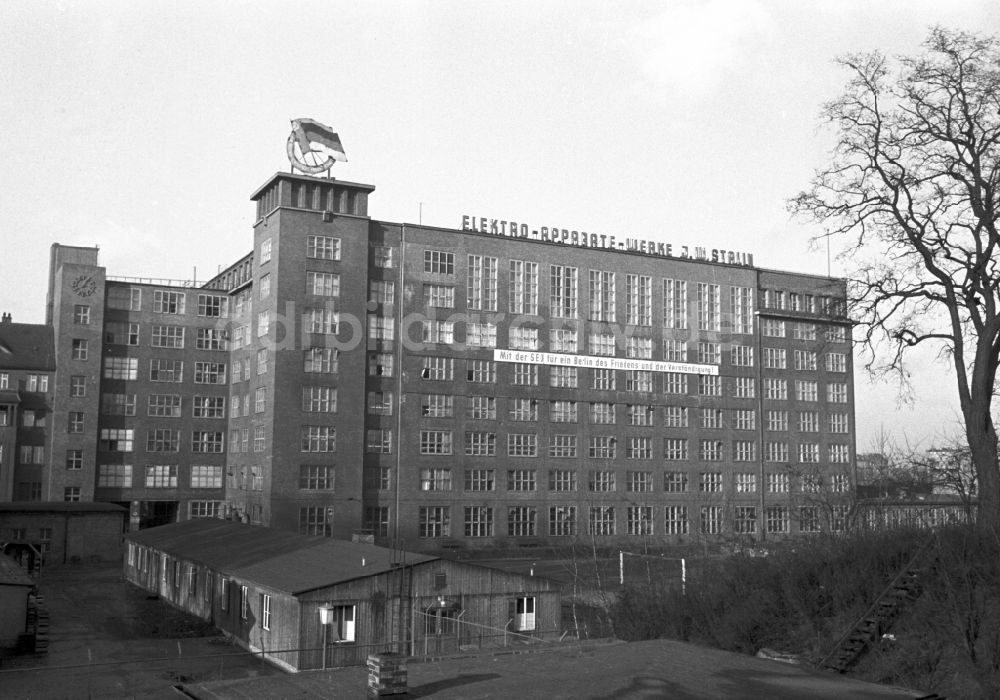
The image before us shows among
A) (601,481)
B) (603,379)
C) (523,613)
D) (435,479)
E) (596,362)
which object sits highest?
(596,362)

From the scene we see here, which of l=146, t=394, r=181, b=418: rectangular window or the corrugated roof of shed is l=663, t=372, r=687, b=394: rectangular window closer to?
l=146, t=394, r=181, b=418: rectangular window

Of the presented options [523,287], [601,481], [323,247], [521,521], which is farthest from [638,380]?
[323,247]

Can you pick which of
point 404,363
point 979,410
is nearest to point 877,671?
point 979,410

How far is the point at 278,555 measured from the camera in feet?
160

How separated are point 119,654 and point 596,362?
60678 mm

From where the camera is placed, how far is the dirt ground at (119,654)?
121 ft

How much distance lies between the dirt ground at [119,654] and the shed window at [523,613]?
34.9 feet

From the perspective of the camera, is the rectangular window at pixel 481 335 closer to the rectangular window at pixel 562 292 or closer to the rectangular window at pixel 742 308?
the rectangular window at pixel 562 292

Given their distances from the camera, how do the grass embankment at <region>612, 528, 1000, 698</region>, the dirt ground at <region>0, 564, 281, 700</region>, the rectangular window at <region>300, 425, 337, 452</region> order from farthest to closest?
the rectangular window at <region>300, 425, 337, 452</region> < the dirt ground at <region>0, 564, 281, 700</region> < the grass embankment at <region>612, 528, 1000, 698</region>

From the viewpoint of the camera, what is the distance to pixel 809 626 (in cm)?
2972

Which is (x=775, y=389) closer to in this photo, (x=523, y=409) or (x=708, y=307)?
(x=708, y=307)

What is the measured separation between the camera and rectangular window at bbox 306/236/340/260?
86.1 metres

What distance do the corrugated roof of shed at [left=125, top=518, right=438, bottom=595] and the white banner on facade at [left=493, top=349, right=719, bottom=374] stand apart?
35356mm

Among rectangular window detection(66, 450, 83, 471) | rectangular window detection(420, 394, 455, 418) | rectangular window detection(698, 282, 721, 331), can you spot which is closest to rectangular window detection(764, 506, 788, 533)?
rectangular window detection(698, 282, 721, 331)
